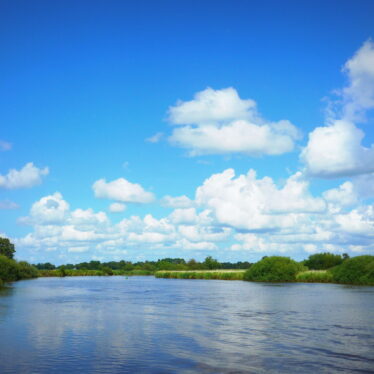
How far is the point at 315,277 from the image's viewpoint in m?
99.9

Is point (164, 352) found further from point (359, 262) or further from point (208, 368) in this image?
point (359, 262)

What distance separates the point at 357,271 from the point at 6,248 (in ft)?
346

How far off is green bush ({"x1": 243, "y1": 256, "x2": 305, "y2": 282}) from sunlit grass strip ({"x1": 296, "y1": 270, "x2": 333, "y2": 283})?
196 cm

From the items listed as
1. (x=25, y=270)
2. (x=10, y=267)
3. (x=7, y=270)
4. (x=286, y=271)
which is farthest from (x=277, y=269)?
(x=25, y=270)

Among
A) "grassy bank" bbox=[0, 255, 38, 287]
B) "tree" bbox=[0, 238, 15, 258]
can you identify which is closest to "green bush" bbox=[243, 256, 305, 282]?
"grassy bank" bbox=[0, 255, 38, 287]

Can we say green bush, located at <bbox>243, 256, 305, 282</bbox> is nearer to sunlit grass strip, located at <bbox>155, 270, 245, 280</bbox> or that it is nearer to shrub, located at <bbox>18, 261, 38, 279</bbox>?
sunlit grass strip, located at <bbox>155, 270, 245, 280</bbox>

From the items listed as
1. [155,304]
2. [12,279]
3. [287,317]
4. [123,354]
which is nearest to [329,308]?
[287,317]

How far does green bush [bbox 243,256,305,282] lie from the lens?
346 feet

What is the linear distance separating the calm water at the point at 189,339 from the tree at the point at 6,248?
9683 centimetres

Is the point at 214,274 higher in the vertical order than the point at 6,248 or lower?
lower

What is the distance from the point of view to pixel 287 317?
41719mm

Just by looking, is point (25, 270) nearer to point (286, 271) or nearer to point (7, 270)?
point (7, 270)

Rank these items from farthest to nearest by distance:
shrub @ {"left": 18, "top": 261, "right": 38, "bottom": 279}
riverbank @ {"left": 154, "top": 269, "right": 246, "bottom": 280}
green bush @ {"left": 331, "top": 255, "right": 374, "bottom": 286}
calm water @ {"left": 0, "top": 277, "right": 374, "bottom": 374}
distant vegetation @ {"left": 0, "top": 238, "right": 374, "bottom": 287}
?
shrub @ {"left": 18, "top": 261, "right": 38, "bottom": 279}
riverbank @ {"left": 154, "top": 269, "right": 246, "bottom": 280}
distant vegetation @ {"left": 0, "top": 238, "right": 374, "bottom": 287}
green bush @ {"left": 331, "top": 255, "right": 374, "bottom": 286}
calm water @ {"left": 0, "top": 277, "right": 374, "bottom": 374}

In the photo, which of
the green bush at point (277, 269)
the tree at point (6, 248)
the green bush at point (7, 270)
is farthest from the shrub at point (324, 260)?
the tree at point (6, 248)
